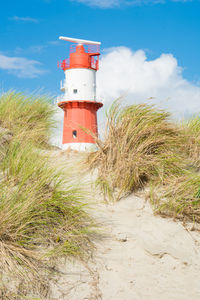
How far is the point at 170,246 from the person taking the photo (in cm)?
357

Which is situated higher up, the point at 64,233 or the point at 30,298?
the point at 64,233

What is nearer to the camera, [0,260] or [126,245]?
[0,260]

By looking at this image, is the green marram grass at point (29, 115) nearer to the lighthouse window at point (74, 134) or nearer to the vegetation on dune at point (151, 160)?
the vegetation on dune at point (151, 160)

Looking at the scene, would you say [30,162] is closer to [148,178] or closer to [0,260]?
[0,260]

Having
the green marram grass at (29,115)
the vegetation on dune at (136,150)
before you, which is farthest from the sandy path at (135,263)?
the green marram grass at (29,115)

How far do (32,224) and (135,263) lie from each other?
1190mm

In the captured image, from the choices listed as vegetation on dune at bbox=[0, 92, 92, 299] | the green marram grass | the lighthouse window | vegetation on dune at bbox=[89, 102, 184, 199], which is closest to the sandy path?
vegetation on dune at bbox=[0, 92, 92, 299]

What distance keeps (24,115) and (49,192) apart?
3.06 metres

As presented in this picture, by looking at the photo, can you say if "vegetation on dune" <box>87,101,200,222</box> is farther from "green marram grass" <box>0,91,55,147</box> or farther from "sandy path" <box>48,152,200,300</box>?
"green marram grass" <box>0,91,55,147</box>

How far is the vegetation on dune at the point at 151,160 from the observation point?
13.5 ft

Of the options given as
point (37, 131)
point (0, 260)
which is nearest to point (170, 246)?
point (0, 260)

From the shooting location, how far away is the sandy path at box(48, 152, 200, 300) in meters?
2.95

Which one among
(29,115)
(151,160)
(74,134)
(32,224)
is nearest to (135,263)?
(32,224)

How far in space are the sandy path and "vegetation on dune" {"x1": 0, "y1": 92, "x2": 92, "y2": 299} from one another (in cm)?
21
